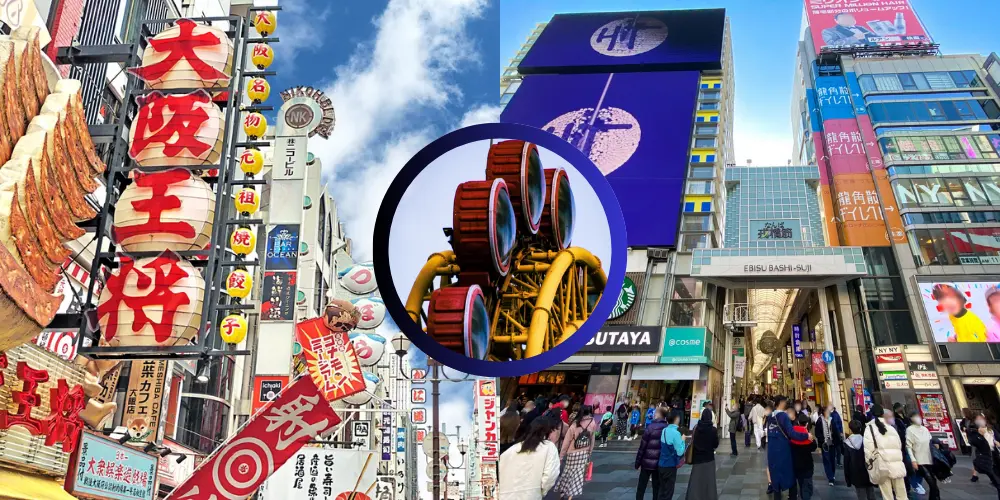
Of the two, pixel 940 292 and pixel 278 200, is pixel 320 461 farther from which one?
pixel 940 292

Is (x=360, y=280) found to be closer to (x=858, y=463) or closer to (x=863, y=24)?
(x=863, y=24)

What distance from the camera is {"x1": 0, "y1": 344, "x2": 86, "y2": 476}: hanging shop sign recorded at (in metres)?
4.26

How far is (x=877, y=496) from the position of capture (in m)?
6.84

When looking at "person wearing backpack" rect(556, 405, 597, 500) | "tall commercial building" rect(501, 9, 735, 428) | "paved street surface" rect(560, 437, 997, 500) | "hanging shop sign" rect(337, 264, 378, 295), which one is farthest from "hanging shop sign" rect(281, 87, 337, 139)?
"paved street surface" rect(560, 437, 997, 500)

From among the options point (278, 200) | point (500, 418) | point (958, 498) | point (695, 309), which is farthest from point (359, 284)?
point (958, 498)

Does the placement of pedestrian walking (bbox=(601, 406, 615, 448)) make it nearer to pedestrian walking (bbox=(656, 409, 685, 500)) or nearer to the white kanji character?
pedestrian walking (bbox=(656, 409, 685, 500))

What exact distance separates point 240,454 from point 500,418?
3.06m

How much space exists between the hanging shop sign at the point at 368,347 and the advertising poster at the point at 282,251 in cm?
191

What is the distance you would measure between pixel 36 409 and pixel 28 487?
589 millimetres

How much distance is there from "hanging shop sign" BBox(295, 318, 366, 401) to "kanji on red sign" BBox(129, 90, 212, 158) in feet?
6.59

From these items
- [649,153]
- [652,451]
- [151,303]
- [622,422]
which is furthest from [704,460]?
[151,303]

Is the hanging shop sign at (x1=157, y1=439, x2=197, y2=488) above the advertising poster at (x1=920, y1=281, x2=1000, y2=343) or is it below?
below

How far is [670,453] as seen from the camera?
6.20 meters

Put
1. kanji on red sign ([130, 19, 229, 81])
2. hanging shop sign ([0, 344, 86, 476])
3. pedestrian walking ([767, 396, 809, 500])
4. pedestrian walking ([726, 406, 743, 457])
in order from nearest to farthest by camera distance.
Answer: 1. hanging shop sign ([0, 344, 86, 476])
2. kanji on red sign ([130, 19, 229, 81])
3. pedestrian walking ([767, 396, 809, 500])
4. pedestrian walking ([726, 406, 743, 457])
